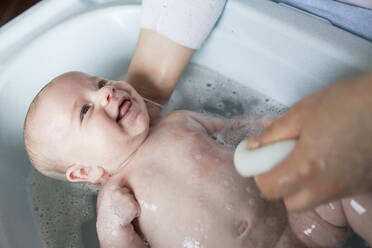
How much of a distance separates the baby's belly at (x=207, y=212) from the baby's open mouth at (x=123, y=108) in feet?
0.49

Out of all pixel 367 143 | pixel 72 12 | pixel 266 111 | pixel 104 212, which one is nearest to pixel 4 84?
pixel 72 12

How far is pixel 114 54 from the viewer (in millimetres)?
1169

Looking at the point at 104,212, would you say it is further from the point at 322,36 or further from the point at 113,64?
the point at 322,36

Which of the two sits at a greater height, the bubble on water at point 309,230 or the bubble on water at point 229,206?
the bubble on water at point 309,230

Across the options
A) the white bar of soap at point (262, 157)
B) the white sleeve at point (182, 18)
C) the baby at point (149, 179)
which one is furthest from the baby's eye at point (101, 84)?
the white bar of soap at point (262, 157)

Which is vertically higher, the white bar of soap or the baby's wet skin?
the white bar of soap

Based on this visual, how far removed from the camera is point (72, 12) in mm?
1097

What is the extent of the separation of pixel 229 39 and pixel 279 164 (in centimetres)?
69

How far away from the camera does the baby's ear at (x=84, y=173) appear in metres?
0.86

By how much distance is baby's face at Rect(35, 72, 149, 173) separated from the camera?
0.81 meters

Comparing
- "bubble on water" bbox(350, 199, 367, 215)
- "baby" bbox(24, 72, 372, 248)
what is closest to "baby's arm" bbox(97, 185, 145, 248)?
"baby" bbox(24, 72, 372, 248)

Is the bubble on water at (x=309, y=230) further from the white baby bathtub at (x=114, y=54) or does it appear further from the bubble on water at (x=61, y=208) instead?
the bubble on water at (x=61, y=208)

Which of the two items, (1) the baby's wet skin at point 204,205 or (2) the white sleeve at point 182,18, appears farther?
(2) the white sleeve at point 182,18

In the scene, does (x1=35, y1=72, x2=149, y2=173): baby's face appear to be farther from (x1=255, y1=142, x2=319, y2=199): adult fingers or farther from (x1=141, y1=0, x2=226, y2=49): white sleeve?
(x1=255, y1=142, x2=319, y2=199): adult fingers
